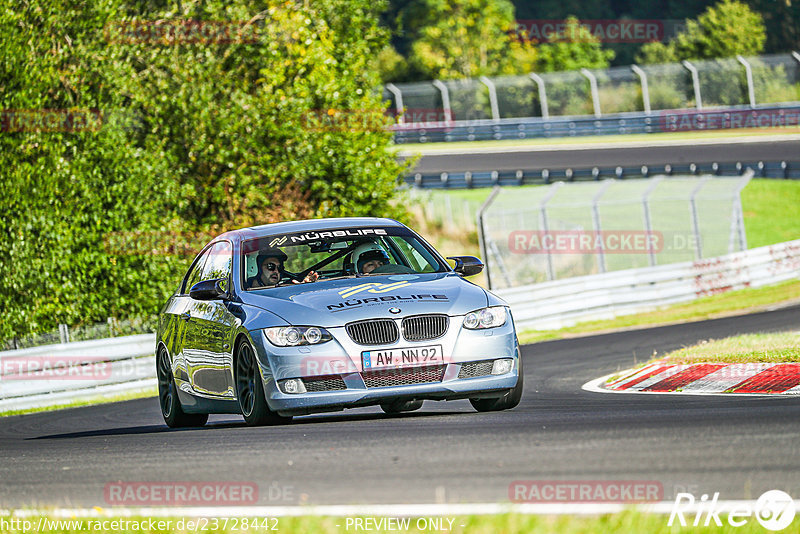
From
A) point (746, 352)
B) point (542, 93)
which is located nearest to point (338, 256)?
point (746, 352)

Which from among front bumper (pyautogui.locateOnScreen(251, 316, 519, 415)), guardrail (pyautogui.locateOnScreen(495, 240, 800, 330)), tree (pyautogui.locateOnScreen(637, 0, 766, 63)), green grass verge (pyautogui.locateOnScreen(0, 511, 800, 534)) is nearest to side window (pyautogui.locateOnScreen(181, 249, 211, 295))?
front bumper (pyautogui.locateOnScreen(251, 316, 519, 415))

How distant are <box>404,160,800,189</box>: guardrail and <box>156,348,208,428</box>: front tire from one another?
30.0 metres

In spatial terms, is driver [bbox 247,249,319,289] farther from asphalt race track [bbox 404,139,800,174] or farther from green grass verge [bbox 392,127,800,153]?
green grass verge [bbox 392,127,800,153]

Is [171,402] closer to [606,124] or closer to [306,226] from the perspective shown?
[306,226]

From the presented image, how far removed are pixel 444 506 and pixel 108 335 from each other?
1516 centimetres

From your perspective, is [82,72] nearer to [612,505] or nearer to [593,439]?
[593,439]

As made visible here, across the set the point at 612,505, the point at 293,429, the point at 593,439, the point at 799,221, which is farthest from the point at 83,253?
the point at 799,221

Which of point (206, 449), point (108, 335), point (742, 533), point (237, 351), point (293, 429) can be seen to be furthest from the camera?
point (108, 335)

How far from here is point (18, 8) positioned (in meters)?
22.4

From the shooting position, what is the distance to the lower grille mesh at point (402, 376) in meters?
8.41

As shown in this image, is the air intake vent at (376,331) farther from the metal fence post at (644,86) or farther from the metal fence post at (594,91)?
the metal fence post at (594,91)

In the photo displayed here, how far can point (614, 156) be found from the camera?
150 ft

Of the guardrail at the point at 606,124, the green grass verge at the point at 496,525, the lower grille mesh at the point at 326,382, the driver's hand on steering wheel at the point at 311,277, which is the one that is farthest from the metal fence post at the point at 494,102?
the green grass verge at the point at 496,525

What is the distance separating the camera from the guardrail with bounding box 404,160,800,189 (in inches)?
1522
